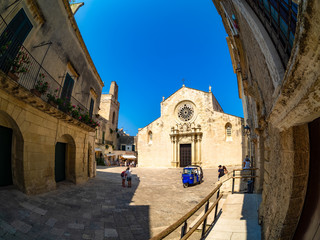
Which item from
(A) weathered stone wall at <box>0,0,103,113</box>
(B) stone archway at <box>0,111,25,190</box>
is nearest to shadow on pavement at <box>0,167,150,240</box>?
(B) stone archway at <box>0,111,25,190</box>

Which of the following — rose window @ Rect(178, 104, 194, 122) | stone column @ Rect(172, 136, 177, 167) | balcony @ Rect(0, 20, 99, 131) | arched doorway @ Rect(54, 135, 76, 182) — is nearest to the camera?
balcony @ Rect(0, 20, 99, 131)

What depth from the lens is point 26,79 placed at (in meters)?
6.09

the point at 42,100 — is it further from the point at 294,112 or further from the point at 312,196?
the point at 312,196

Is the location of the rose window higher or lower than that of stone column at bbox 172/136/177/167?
higher

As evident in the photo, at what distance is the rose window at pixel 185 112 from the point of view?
2588cm

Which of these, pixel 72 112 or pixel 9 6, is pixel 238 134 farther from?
pixel 9 6

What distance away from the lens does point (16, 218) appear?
13.1 ft

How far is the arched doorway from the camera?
9.07 metres

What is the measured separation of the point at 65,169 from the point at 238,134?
18961 mm

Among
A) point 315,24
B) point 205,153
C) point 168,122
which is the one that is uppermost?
point 168,122

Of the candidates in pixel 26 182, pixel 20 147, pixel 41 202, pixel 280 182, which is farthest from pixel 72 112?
pixel 280 182

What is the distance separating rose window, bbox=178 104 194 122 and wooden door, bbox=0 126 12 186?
22207 mm

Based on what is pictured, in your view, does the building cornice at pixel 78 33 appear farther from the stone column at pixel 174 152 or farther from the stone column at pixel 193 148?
the stone column at pixel 193 148

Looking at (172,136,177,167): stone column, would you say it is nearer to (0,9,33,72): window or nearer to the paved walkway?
the paved walkway
